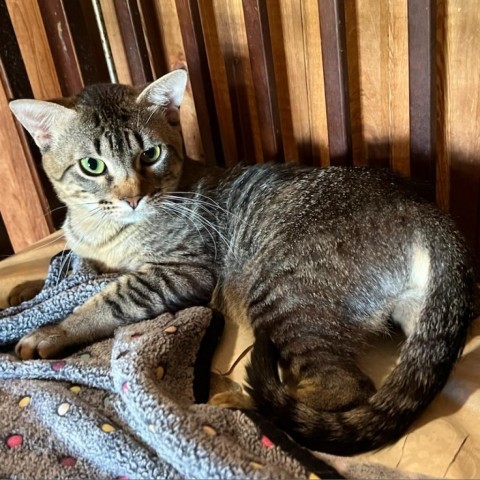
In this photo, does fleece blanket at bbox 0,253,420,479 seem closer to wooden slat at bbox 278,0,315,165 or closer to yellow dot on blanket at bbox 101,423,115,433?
yellow dot on blanket at bbox 101,423,115,433

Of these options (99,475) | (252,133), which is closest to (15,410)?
(99,475)

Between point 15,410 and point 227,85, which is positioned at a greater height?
point 227,85

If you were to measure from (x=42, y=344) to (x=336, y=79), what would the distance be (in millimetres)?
949

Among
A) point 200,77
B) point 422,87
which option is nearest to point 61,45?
point 200,77

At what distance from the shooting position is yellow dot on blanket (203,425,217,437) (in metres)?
0.93

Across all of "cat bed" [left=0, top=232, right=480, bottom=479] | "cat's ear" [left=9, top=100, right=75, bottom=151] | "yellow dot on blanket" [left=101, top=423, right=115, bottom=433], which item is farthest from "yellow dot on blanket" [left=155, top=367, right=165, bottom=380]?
"cat's ear" [left=9, top=100, right=75, bottom=151]

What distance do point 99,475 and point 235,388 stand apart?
0.34 metres

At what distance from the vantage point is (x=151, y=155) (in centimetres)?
139

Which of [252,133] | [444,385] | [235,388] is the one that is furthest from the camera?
[252,133]

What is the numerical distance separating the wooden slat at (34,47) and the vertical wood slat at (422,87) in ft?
3.69

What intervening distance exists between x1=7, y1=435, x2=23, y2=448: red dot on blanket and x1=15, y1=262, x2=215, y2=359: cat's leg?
23 cm

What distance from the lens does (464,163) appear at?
52.9 inches

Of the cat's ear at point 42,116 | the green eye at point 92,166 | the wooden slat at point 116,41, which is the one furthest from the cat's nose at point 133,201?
the wooden slat at point 116,41

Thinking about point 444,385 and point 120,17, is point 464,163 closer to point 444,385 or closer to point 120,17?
point 444,385
